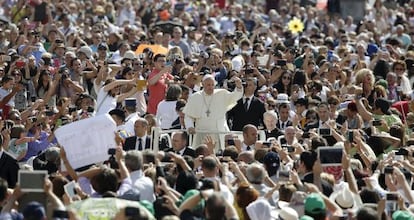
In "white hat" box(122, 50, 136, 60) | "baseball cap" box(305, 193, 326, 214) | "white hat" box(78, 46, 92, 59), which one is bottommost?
"baseball cap" box(305, 193, 326, 214)

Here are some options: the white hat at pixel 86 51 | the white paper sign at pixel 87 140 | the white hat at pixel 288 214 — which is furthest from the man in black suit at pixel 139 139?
the white hat at pixel 86 51

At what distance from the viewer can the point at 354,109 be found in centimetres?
1997

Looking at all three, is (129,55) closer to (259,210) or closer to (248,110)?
(248,110)

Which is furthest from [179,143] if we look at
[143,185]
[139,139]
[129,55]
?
[129,55]

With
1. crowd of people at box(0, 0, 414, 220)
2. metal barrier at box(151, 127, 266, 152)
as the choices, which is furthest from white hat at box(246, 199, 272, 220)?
metal barrier at box(151, 127, 266, 152)

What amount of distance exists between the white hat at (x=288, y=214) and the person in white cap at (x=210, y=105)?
5.33 metres

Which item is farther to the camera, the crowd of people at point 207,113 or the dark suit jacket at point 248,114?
the dark suit jacket at point 248,114

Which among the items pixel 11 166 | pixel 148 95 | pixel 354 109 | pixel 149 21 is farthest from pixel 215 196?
pixel 149 21

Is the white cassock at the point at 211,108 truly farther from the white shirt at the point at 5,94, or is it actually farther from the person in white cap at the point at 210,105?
the white shirt at the point at 5,94

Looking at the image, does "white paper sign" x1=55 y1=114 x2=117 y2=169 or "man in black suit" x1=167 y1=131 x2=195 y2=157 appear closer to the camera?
"white paper sign" x1=55 y1=114 x2=117 y2=169

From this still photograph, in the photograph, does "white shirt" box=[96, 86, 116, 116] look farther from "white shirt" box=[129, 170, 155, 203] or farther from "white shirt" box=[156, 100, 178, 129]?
"white shirt" box=[129, 170, 155, 203]

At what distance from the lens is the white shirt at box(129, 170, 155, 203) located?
46.4ft

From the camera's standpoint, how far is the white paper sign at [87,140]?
16.1 meters

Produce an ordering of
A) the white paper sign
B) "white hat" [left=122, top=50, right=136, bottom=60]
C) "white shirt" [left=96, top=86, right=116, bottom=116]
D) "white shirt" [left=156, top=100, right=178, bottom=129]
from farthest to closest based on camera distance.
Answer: "white hat" [left=122, top=50, right=136, bottom=60] → "white shirt" [left=96, top=86, right=116, bottom=116] → "white shirt" [left=156, top=100, right=178, bottom=129] → the white paper sign
